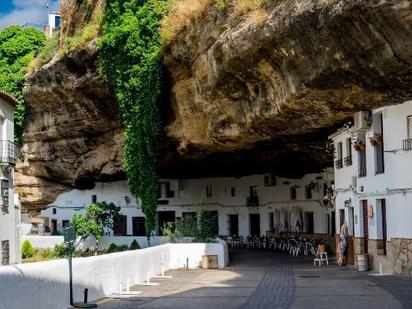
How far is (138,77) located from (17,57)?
20686mm

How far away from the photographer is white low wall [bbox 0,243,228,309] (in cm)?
1396

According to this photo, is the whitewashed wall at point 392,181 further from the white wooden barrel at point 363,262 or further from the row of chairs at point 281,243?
the row of chairs at point 281,243

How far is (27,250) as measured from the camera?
130 feet

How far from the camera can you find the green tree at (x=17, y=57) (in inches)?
1750

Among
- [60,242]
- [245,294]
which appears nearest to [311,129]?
[245,294]

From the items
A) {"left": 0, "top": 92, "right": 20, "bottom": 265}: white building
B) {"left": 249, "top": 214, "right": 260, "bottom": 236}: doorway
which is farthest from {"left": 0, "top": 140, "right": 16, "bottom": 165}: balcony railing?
{"left": 249, "top": 214, "right": 260, "bottom": 236}: doorway

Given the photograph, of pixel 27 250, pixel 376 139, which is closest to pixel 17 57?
pixel 27 250

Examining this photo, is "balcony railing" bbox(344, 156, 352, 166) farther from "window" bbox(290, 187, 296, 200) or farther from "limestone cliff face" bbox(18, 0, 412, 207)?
"window" bbox(290, 187, 296, 200)

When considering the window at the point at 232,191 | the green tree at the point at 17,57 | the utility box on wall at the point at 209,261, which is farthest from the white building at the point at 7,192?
the window at the point at 232,191

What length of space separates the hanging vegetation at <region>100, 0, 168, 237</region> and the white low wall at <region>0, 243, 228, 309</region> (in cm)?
801

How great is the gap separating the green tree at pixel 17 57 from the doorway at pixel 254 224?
16.9 metres

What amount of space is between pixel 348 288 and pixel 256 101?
8.91 meters

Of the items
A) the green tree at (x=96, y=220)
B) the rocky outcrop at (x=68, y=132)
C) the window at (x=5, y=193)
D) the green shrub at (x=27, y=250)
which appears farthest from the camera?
the green shrub at (x=27, y=250)

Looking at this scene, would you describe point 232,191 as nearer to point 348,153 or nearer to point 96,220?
point 96,220
